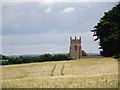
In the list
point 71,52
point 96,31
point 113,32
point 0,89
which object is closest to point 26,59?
point 96,31

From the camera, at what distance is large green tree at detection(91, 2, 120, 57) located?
1232 inches

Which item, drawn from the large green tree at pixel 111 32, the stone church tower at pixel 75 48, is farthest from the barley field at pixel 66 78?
the stone church tower at pixel 75 48

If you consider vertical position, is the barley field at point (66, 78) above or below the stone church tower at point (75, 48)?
below

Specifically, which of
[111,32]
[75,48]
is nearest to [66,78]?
[111,32]

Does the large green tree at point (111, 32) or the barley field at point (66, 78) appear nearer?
the barley field at point (66, 78)

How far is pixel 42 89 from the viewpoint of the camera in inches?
338

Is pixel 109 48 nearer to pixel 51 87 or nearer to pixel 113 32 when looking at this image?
pixel 113 32

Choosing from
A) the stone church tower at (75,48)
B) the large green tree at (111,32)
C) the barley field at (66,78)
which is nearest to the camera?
the barley field at (66,78)

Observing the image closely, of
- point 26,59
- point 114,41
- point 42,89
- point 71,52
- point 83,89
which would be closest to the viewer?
point 83,89

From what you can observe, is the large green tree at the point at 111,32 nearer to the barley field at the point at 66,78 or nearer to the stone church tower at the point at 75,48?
the barley field at the point at 66,78

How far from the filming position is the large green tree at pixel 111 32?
1232 inches

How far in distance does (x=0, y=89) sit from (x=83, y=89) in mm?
5194

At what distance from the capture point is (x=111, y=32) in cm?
3294

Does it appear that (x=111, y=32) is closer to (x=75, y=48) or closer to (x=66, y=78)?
(x=66, y=78)
